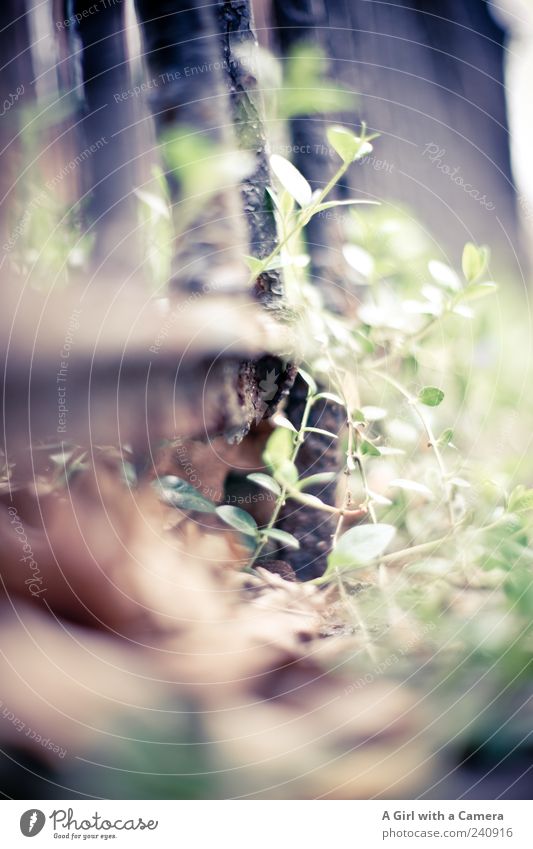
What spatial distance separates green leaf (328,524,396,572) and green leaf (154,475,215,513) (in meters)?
0.08

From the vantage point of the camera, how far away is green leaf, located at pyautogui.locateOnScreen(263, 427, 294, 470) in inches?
14.7

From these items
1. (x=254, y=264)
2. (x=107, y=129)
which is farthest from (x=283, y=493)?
(x=107, y=129)

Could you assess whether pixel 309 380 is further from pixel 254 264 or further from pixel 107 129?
pixel 107 129

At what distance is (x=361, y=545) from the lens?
352mm

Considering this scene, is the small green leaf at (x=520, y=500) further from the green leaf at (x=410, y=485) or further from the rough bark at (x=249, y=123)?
the rough bark at (x=249, y=123)

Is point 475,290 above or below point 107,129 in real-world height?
below

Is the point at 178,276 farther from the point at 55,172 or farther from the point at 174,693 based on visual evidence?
the point at 174,693

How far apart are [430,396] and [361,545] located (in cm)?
10

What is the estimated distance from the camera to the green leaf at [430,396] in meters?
0.39

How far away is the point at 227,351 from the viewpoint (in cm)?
36

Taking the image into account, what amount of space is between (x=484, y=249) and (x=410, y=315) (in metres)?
0.06

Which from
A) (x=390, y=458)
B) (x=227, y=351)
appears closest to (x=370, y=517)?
(x=390, y=458)

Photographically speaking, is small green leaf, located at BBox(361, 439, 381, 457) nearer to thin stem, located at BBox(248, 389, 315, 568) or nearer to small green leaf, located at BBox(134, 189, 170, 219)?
thin stem, located at BBox(248, 389, 315, 568)

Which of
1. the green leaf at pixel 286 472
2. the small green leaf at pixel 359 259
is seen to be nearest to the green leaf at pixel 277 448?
the green leaf at pixel 286 472
